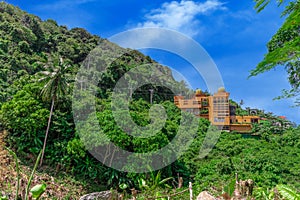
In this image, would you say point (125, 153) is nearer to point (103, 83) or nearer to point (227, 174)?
point (227, 174)

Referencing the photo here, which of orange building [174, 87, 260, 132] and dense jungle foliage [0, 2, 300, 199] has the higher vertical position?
orange building [174, 87, 260, 132]

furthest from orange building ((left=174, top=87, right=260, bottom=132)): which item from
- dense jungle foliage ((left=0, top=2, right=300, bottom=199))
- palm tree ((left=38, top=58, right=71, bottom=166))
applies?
palm tree ((left=38, top=58, right=71, bottom=166))

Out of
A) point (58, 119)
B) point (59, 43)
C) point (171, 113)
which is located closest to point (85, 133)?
point (58, 119)

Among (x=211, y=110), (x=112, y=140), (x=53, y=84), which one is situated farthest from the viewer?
(x=211, y=110)

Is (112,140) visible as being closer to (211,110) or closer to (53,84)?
(53,84)

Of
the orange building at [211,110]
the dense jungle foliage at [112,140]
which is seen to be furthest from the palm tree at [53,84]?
the orange building at [211,110]

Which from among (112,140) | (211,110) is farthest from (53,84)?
(211,110)

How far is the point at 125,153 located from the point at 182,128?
6.13 meters

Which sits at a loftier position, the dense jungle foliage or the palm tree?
the palm tree

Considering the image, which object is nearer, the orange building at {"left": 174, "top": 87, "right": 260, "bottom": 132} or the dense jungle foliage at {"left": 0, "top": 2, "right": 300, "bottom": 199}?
the dense jungle foliage at {"left": 0, "top": 2, "right": 300, "bottom": 199}

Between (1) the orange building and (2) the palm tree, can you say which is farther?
(1) the orange building

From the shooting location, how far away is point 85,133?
41.3ft

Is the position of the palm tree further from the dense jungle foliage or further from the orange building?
the orange building

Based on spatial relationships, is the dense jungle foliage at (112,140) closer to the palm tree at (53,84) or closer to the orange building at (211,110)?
the palm tree at (53,84)
